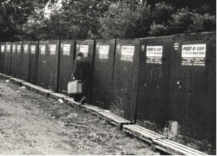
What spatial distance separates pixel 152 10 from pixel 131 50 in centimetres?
740

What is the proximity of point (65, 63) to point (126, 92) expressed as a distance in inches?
187

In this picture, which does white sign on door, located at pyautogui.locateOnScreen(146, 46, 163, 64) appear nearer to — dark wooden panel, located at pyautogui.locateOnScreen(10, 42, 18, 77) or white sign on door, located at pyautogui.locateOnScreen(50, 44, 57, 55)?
white sign on door, located at pyautogui.locateOnScreen(50, 44, 57, 55)

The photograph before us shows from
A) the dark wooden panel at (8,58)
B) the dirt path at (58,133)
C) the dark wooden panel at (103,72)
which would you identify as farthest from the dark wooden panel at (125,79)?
the dark wooden panel at (8,58)

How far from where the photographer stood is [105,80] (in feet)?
34.0

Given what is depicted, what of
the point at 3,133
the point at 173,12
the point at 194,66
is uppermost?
the point at 173,12

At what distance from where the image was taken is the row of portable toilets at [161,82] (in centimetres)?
616

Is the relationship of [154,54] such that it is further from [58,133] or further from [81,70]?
[81,70]

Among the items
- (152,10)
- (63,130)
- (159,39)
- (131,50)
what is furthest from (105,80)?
(152,10)

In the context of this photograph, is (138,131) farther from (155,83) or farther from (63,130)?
(63,130)

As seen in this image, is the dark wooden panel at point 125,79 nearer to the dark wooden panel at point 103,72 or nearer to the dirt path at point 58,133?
the dark wooden panel at point 103,72

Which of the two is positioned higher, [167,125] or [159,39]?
[159,39]

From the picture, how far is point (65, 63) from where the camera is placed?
13281 mm

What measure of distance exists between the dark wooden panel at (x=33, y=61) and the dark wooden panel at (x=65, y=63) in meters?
3.34

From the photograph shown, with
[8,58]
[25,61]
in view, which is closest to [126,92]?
[25,61]
